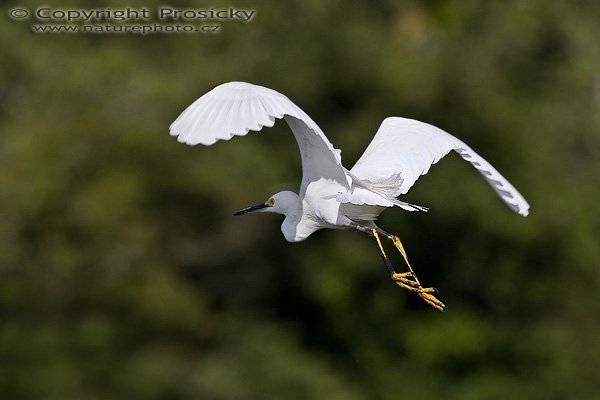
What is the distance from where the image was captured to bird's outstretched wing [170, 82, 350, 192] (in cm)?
506

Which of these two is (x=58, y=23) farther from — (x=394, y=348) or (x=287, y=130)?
(x=394, y=348)

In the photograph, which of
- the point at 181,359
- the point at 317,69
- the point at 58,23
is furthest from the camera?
the point at 58,23

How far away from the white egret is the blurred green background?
265 inches

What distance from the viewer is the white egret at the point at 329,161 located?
5.17 meters

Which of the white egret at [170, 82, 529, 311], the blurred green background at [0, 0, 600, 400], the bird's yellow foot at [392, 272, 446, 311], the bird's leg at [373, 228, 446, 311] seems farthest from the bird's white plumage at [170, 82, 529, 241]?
the blurred green background at [0, 0, 600, 400]

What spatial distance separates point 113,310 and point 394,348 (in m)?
2.86

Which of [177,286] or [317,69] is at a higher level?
[317,69]

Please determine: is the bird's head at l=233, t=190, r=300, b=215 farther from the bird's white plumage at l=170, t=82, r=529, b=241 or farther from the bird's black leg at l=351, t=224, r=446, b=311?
the bird's black leg at l=351, t=224, r=446, b=311

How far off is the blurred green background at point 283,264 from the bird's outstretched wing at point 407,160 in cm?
663

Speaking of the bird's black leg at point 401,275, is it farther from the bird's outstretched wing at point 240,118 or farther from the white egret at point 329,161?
the bird's outstretched wing at point 240,118

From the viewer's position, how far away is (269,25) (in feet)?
57.1

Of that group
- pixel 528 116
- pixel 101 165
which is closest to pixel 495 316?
pixel 528 116

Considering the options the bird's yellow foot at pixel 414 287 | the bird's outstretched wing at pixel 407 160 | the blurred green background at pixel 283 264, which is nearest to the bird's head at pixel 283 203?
the bird's outstretched wing at pixel 407 160

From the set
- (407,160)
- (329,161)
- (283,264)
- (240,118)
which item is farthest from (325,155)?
(283,264)
